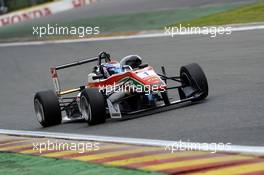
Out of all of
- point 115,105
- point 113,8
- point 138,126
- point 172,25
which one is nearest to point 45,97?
point 115,105

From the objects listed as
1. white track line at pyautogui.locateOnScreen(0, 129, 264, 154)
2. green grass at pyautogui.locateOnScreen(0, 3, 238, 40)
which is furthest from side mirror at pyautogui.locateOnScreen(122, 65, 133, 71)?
green grass at pyautogui.locateOnScreen(0, 3, 238, 40)

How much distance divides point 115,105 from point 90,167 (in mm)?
3540

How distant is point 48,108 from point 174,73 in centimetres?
496

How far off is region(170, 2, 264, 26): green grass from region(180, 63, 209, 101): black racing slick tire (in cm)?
988

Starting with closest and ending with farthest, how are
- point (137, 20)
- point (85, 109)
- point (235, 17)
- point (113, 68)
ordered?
1. point (85, 109)
2. point (113, 68)
3. point (235, 17)
4. point (137, 20)

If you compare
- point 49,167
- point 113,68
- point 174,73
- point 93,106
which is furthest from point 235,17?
point 49,167

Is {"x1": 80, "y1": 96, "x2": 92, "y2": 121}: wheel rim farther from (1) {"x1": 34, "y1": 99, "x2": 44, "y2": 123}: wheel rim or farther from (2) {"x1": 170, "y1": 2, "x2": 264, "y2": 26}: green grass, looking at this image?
(2) {"x1": 170, "y1": 2, "x2": 264, "y2": 26}: green grass

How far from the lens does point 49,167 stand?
8.20 m

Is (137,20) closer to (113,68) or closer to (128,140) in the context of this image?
(113,68)

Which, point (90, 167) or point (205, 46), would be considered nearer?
point (90, 167)

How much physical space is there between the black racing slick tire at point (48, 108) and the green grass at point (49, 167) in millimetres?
2792

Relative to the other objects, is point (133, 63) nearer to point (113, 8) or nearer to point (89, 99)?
point (89, 99)

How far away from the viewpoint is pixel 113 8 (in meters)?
35.2

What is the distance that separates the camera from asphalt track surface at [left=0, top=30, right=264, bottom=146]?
9383mm
